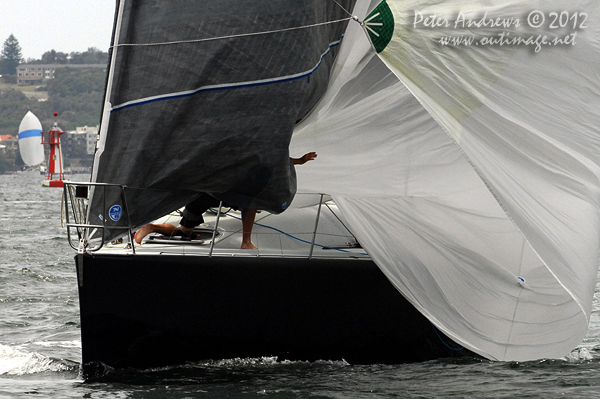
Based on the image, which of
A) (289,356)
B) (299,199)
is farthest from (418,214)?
(289,356)

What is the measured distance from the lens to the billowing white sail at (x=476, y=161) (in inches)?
187

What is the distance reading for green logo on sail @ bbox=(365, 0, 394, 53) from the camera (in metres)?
4.89

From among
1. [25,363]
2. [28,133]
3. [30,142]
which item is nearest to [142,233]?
[25,363]

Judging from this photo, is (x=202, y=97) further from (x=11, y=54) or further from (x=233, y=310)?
(x=11, y=54)

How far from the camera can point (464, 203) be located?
Result: 18.0ft

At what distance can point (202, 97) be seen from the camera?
4.75m

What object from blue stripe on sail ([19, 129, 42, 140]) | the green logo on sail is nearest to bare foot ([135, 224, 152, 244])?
the green logo on sail

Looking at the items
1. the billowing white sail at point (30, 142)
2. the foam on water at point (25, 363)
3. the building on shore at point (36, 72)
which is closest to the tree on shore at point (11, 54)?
the building on shore at point (36, 72)

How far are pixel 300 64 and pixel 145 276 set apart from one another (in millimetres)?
1563

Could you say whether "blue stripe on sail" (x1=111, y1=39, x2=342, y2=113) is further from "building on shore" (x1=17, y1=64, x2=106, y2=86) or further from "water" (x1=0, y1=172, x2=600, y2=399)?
"building on shore" (x1=17, y1=64, x2=106, y2=86)

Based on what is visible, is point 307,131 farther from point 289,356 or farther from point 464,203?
point 289,356

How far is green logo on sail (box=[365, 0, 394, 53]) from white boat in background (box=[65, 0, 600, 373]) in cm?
1

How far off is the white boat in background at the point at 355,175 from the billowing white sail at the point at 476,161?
0.01 meters

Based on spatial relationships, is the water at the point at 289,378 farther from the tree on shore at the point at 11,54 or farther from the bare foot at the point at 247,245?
the tree on shore at the point at 11,54
